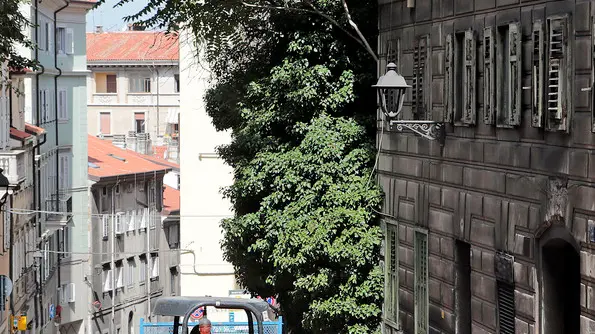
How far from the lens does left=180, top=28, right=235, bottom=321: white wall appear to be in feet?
162

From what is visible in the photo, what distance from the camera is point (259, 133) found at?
24125mm

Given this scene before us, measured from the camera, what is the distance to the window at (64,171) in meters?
56.6

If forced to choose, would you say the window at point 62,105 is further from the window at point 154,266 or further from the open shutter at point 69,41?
the window at point 154,266

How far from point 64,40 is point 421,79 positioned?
39786mm

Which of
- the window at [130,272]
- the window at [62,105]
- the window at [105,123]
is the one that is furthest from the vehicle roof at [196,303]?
the window at [105,123]

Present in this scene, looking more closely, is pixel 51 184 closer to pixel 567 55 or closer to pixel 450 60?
pixel 450 60

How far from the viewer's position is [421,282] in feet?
66.3

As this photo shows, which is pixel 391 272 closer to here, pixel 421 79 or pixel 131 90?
pixel 421 79

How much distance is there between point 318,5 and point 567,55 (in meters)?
9.92

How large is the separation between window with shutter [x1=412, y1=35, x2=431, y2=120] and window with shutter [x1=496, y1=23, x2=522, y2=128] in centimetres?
331

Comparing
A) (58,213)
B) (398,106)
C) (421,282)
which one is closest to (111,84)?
(58,213)

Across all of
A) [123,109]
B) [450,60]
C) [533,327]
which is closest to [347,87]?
[450,60]

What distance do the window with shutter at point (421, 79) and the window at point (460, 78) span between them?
105cm

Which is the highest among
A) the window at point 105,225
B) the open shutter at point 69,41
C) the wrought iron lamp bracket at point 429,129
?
the open shutter at point 69,41
